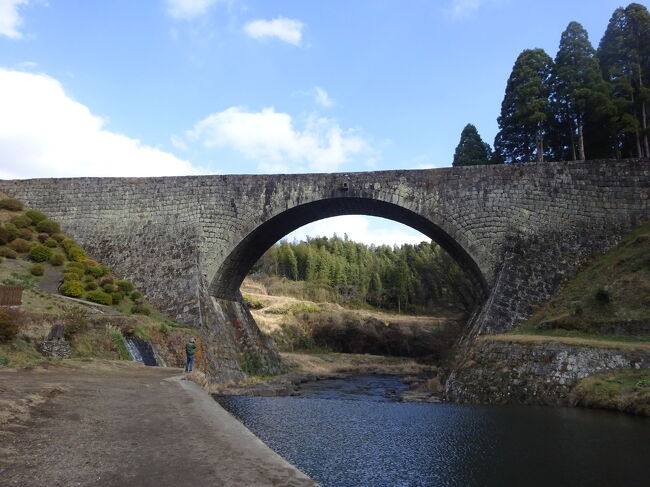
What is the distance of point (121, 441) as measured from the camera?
804 cm

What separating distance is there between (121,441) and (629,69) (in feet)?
138

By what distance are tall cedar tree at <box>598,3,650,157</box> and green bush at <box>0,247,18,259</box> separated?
4190 centimetres

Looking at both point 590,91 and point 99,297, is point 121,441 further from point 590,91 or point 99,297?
point 590,91

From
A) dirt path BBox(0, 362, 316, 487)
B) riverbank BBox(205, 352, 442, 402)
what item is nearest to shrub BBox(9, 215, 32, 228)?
riverbank BBox(205, 352, 442, 402)

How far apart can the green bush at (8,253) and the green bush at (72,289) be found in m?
6.04

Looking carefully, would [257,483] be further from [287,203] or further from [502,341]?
[287,203]

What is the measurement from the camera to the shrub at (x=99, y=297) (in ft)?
97.8

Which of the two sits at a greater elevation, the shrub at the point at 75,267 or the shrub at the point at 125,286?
the shrub at the point at 75,267

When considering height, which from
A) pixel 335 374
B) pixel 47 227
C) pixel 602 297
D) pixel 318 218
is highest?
pixel 318 218

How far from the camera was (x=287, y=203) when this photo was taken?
31.8 m

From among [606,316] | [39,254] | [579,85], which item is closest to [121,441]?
[606,316]

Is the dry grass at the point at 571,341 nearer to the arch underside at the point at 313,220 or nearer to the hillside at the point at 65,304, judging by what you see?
the arch underside at the point at 313,220

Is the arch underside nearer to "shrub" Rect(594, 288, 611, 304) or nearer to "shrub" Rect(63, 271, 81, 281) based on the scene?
"shrub" Rect(594, 288, 611, 304)

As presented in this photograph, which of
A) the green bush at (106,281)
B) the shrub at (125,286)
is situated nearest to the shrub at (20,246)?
the green bush at (106,281)
